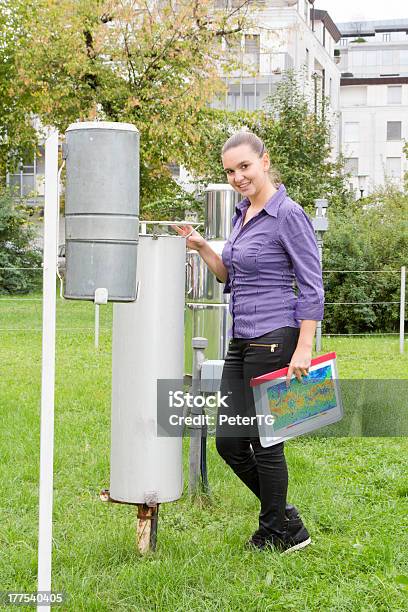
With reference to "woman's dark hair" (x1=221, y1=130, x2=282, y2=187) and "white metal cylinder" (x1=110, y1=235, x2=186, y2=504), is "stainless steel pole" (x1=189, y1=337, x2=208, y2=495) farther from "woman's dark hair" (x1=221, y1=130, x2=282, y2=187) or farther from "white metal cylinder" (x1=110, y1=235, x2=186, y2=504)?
"woman's dark hair" (x1=221, y1=130, x2=282, y2=187)

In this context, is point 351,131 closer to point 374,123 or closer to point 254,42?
point 374,123

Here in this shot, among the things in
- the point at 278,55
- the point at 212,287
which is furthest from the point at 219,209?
the point at 278,55

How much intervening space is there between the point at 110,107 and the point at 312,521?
56.4 feet

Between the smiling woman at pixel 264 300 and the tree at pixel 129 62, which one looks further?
the tree at pixel 129 62

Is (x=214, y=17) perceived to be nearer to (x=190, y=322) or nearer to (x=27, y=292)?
(x=27, y=292)

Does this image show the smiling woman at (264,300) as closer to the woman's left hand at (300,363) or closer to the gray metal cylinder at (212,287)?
the woman's left hand at (300,363)

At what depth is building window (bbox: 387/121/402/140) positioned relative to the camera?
200 feet

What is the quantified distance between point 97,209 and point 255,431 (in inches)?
54.5

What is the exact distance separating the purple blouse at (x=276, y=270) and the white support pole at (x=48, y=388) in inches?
49.4

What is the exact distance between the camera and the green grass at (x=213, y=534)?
359 centimetres

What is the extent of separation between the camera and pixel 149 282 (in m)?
4.00

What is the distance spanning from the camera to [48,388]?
2.85 m

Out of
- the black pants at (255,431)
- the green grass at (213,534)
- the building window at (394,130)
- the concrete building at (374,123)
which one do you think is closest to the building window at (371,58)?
the concrete building at (374,123)

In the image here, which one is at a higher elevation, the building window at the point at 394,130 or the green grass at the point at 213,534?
the building window at the point at 394,130
